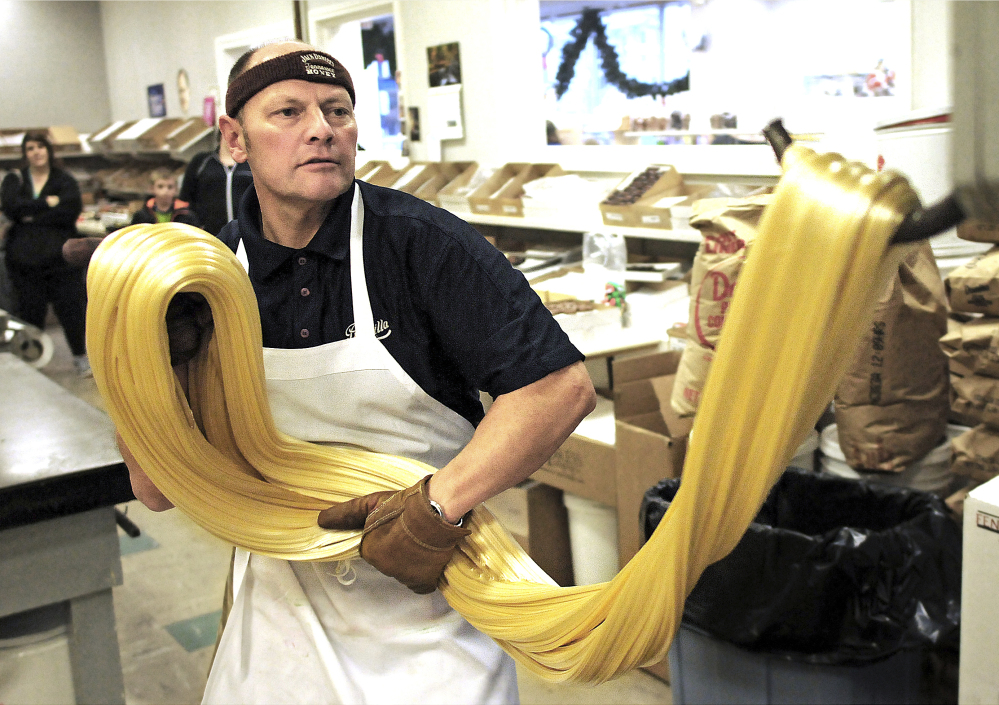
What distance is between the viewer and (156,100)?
30.3ft

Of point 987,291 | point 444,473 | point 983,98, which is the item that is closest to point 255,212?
point 444,473

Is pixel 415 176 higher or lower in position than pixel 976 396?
higher

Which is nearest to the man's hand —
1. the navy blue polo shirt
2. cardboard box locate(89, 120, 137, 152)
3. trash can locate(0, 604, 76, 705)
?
the navy blue polo shirt

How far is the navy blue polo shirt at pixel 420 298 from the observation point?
1.19 m

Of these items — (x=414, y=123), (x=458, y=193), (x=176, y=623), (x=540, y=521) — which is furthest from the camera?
(x=414, y=123)

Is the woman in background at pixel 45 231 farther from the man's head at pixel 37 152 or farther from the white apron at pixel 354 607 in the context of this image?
the white apron at pixel 354 607

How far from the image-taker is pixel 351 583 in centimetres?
137

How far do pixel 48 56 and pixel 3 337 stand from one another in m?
Result: 7.99

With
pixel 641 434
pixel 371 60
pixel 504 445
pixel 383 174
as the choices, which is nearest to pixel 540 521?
pixel 641 434

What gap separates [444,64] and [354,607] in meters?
3.74

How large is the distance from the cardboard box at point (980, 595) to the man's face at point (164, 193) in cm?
519

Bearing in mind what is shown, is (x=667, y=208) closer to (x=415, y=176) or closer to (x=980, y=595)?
(x=415, y=176)

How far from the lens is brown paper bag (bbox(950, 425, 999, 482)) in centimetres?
205

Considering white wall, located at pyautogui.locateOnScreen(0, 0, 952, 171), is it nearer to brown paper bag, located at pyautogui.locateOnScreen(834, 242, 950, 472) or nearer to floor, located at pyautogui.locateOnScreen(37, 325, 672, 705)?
brown paper bag, located at pyautogui.locateOnScreen(834, 242, 950, 472)
